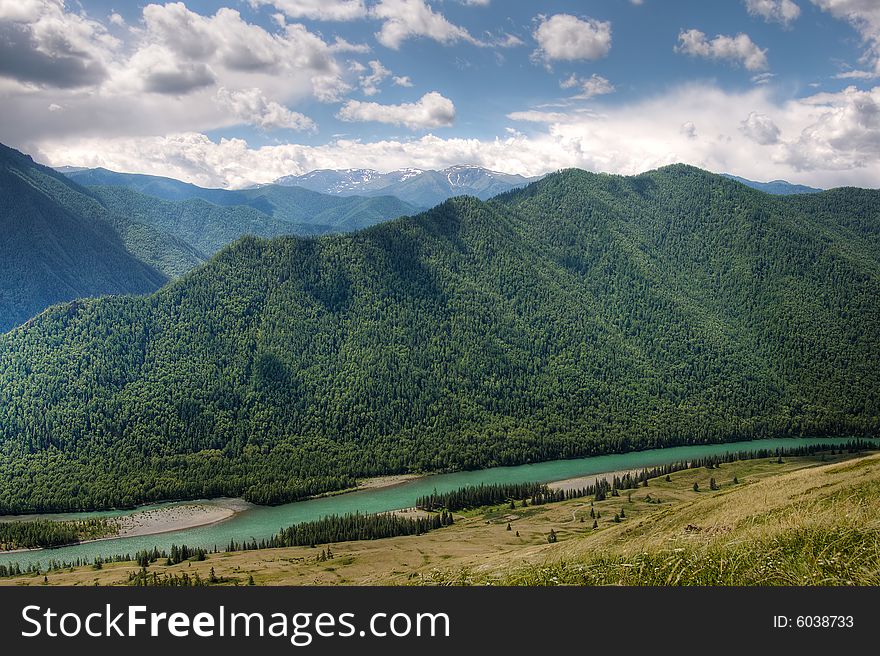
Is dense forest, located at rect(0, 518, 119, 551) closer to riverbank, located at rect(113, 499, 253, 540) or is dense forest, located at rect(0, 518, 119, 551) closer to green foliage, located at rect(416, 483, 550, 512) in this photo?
riverbank, located at rect(113, 499, 253, 540)

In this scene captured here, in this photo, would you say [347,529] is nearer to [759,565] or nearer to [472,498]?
[472,498]

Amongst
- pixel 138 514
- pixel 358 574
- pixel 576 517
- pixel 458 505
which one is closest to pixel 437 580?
pixel 358 574

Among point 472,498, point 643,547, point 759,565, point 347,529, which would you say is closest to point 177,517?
point 347,529

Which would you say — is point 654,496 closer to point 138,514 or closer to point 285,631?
point 138,514

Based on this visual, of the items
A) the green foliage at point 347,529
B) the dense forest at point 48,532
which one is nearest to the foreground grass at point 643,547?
the green foliage at point 347,529

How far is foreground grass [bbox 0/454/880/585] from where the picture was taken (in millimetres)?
21188

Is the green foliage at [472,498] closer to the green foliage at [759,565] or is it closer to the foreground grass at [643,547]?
the foreground grass at [643,547]

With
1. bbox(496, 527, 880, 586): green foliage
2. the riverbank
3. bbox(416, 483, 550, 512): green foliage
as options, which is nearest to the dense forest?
the riverbank

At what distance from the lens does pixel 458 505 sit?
188 meters

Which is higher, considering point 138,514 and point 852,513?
point 852,513

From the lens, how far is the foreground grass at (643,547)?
21188 millimetres

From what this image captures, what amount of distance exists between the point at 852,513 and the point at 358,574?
348 feet

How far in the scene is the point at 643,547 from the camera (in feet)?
100

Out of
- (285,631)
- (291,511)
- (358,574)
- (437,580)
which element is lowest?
(291,511)
